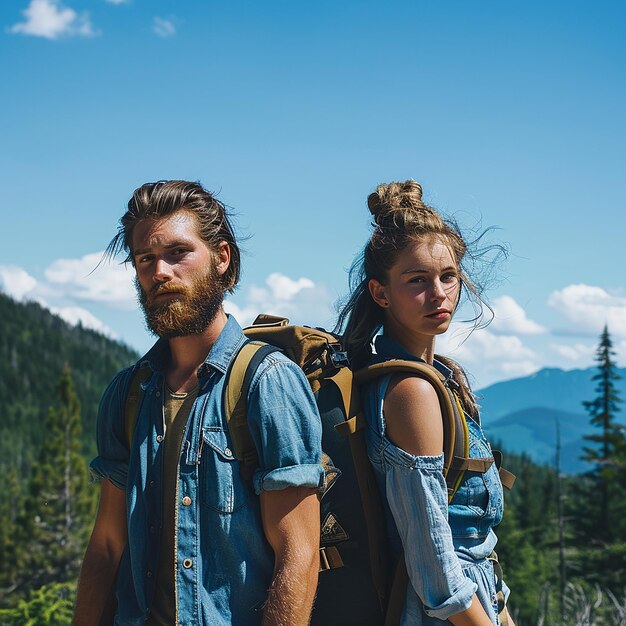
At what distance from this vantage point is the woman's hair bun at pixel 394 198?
9.75ft

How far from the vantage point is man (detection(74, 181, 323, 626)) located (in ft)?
8.29

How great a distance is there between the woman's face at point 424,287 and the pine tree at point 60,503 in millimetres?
42735

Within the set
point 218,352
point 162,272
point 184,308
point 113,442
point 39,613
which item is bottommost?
point 39,613

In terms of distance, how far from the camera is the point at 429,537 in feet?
8.25

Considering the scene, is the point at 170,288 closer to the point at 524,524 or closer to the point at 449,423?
the point at 449,423

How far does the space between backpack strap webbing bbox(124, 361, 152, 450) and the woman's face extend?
35.6 inches

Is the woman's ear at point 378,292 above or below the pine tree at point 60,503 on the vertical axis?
below

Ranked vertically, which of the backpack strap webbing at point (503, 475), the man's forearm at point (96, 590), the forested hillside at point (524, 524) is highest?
the forested hillside at point (524, 524)

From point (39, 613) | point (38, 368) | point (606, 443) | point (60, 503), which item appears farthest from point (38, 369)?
point (39, 613)

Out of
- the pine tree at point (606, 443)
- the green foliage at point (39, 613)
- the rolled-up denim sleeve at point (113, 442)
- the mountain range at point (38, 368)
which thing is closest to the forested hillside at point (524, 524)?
the pine tree at point (606, 443)

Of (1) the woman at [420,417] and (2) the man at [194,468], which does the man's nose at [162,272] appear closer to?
(2) the man at [194,468]

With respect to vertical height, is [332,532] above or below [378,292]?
below

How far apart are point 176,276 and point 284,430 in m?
0.64

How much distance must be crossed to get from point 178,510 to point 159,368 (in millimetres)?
536
